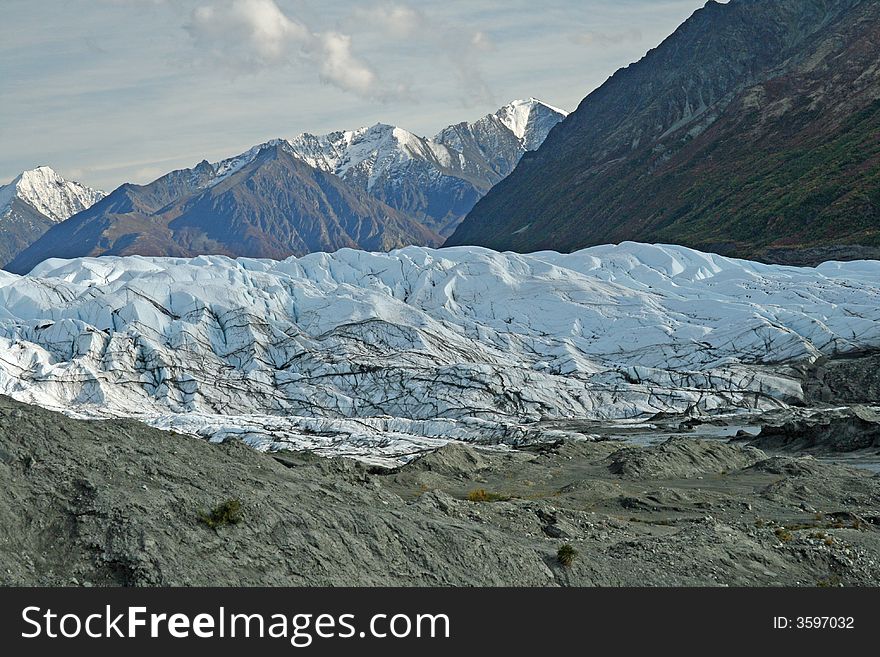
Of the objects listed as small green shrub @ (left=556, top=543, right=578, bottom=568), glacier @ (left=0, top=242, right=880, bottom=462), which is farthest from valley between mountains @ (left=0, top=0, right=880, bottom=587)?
glacier @ (left=0, top=242, right=880, bottom=462)

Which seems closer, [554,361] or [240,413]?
[240,413]

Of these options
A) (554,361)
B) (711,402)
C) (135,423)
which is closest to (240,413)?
(554,361)

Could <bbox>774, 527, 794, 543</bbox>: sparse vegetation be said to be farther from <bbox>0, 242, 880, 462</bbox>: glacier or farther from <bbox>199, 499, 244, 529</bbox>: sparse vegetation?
<bbox>0, 242, 880, 462</bbox>: glacier

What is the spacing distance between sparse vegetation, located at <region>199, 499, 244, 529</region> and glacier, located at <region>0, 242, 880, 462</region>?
121ft

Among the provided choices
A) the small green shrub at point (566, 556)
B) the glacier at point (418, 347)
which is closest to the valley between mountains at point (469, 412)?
the small green shrub at point (566, 556)

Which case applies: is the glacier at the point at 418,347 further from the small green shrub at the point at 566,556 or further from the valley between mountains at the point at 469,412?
the small green shrub at the point at 566,556

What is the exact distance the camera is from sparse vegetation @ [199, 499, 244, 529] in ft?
59.1

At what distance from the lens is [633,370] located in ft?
255

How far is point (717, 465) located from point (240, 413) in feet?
136

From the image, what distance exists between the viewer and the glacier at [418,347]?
7081 centimetres

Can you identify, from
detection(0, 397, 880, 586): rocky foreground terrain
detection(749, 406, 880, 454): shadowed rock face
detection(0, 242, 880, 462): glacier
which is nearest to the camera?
detection(0, 397, 880, 586): rocky foreground terrain

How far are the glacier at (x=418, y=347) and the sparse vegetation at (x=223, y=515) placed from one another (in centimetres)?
3698

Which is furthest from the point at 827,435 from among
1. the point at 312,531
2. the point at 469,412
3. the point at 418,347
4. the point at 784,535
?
the point at 418,347
